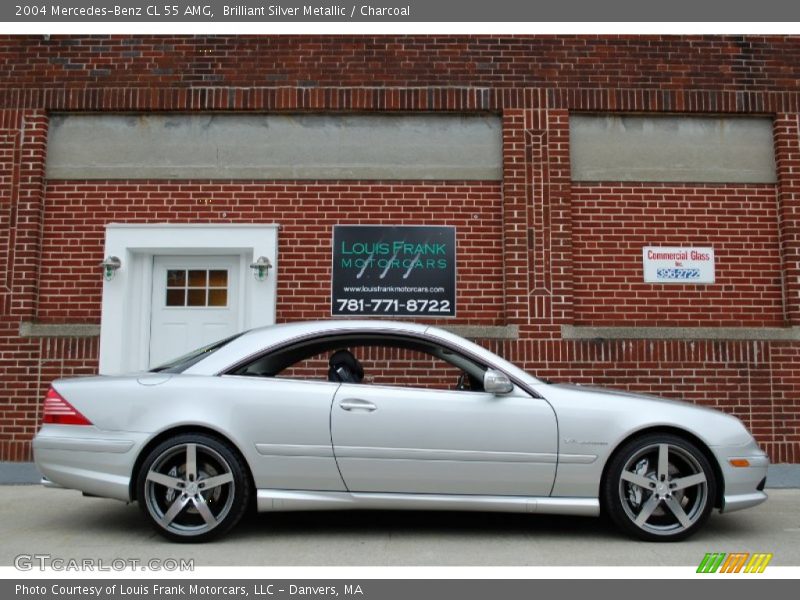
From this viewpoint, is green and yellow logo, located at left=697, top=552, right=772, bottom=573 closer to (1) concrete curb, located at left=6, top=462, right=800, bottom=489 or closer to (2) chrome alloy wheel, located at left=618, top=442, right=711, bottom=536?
(2) chrome alloy wheel, located at left=618, top=442, right=711, bottom=536

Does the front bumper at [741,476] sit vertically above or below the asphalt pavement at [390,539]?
above

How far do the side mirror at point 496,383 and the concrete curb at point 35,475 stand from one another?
3.57 metres

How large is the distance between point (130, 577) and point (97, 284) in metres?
4.85

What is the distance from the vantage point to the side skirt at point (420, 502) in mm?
4652

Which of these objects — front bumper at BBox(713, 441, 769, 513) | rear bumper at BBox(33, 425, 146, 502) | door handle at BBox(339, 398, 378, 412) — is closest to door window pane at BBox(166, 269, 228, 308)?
rear bumper at BBox(33, 425, 146, 502)

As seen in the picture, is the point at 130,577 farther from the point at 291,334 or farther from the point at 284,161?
the point at 284,161

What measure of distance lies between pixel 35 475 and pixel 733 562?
237 inches

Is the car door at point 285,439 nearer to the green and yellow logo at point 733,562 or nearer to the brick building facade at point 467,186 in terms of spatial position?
the green and yellow logo at point 733,562

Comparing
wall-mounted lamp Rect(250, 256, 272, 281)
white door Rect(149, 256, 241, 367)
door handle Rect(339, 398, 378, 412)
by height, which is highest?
wall-mounted lamp Rect(250, 256, 272, 281)

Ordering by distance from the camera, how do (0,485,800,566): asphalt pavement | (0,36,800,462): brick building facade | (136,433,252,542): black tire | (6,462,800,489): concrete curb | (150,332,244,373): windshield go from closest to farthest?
(0,485,800,566): asphalt pavement
(136,433,252,542): black tire
(150,332,244,373): windshield
(6,462,800,489): concrete curb
(0,36,800,462): brick building facade

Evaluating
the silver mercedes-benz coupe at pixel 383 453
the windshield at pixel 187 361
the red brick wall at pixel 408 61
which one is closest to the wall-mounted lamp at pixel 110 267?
the red brick wall at pixel 408 61

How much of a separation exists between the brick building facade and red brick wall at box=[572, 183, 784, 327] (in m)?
0.02

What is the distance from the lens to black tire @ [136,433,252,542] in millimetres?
4605

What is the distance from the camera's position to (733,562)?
170 inches
